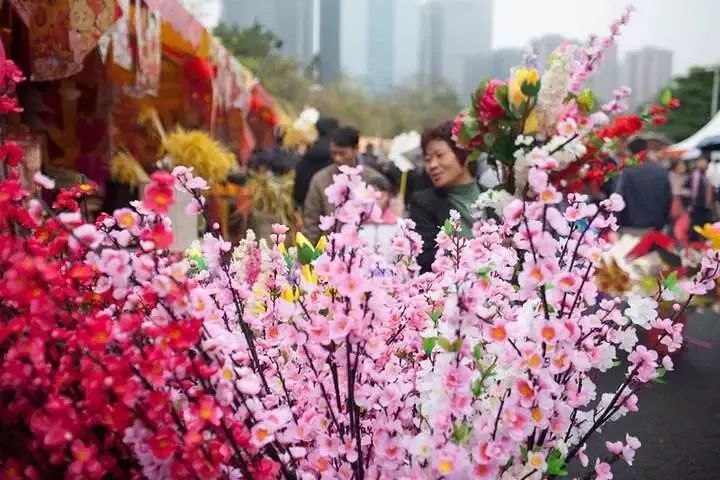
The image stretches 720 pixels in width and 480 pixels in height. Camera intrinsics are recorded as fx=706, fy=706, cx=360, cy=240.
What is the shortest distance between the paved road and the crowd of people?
0.97 metres

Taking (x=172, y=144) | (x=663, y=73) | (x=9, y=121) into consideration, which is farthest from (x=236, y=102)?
(x=663, y=73)

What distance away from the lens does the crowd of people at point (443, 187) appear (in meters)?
3.28

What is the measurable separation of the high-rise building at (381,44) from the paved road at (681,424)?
2408 inches

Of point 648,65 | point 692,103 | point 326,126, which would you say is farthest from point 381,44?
point 326,126

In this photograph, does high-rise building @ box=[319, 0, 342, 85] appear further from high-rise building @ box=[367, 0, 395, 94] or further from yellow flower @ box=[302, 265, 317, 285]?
yellow flower @ box=[302, 265, 317, 285]

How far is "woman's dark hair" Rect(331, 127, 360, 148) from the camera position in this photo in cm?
486

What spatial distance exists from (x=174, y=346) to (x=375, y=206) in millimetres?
319

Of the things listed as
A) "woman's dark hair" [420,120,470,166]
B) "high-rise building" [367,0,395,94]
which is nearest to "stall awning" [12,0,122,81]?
"woman's dark hair" [420,120,470,166]

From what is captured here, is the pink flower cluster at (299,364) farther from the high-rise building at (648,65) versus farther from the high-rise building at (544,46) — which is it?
the high-rise building at (648,65)

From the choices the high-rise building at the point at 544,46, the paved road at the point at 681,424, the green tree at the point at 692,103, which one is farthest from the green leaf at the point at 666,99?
the green tree at the point at 692,103

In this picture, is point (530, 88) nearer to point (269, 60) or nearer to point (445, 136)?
point (445, 136)

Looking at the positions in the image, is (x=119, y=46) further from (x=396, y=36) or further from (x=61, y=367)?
(x=396, y=36)

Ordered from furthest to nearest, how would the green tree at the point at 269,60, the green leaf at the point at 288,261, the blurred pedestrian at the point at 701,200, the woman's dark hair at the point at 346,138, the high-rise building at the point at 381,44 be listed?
1. the high-rise building at the point at 381,44
2. the green tree at the point at 269,60
3. the blurred pedestrian at the point at 701,200
4. the woman's dark hair at the point at 346,138
5. the green leaf at the point at 288,261

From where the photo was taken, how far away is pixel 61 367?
91 cm
